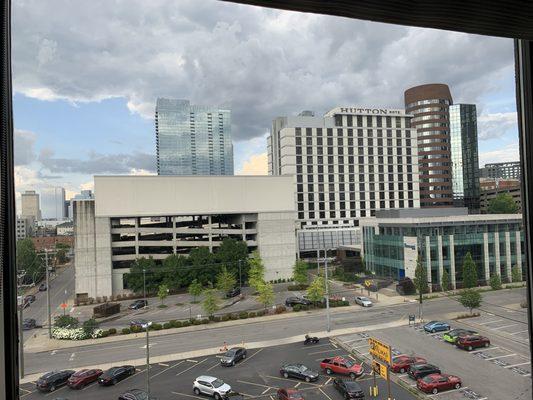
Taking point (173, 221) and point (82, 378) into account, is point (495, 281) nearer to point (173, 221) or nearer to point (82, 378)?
point (82, 378)

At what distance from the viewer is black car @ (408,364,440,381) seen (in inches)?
131

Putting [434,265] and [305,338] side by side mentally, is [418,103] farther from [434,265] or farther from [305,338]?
[305,338]

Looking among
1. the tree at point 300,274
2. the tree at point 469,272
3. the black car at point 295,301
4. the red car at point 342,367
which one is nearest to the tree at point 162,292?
the black car at point 295,301

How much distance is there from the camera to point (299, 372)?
350cm

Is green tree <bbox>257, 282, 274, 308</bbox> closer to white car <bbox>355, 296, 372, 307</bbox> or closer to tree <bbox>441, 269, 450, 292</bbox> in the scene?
white car <bbox>355, 296, 372, 307</bbox>

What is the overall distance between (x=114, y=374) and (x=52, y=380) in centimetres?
60

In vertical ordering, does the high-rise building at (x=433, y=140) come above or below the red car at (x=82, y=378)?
above

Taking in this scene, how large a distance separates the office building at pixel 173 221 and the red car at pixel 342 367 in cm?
477

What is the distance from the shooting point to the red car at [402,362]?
3.45 meters

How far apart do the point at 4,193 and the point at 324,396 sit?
127 inches

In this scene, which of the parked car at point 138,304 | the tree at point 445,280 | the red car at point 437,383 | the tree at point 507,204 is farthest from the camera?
the parked car at point 138,304

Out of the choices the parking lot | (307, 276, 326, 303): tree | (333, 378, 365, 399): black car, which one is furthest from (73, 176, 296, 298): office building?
(333, 378, 365, 399): black car

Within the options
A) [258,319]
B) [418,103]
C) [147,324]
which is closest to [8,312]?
[147,324]

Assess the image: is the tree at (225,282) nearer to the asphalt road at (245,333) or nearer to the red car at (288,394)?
the asphalt road at (245,333)
